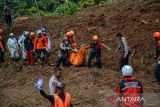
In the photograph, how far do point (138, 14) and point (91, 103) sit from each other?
9960 millimetres

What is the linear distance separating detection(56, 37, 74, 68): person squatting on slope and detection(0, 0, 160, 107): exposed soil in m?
0.41

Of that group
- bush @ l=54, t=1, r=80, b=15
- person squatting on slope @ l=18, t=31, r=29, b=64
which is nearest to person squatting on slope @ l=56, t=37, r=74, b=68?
person squatting on slope @ l=18, t=31, r=29, b=64

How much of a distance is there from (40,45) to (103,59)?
2.97 m

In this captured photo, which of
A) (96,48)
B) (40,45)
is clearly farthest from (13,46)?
(96,48)

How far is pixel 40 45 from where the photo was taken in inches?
662

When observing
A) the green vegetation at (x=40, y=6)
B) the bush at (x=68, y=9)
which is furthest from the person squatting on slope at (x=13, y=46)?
the green vegetation at (x=40, y=6)

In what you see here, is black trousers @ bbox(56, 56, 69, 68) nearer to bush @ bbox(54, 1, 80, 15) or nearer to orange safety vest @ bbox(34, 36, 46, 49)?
orange safety vest @ bbox(34, 36, 46, 49)

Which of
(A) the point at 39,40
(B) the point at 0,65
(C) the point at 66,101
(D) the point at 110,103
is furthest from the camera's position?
(B) the point at 0,65

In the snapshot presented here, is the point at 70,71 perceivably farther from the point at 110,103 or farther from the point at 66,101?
the point at 66,101

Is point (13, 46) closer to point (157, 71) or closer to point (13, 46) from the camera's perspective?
point (13, 46)

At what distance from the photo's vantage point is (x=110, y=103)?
12.3m

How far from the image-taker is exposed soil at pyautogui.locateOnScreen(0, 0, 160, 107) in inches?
532

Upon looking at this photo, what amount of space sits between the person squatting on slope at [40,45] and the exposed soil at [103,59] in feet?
1.67

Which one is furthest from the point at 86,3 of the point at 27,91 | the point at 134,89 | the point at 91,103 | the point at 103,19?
the point at 134,89
